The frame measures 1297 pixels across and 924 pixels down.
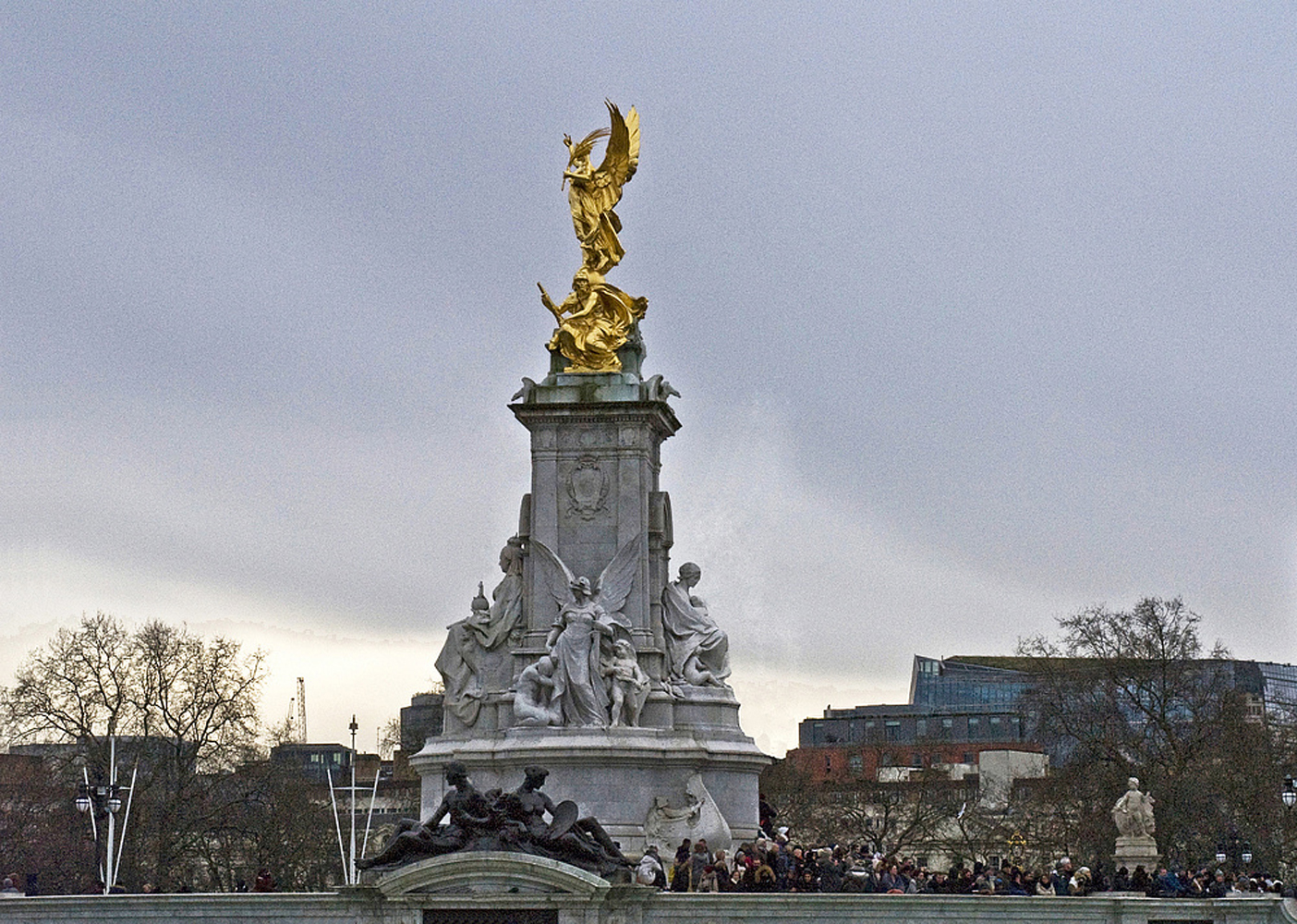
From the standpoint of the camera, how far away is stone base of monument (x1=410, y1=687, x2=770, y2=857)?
38.2 meters

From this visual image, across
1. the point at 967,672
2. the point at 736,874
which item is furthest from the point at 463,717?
the point at 967,672

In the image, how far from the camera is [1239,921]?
29.5m

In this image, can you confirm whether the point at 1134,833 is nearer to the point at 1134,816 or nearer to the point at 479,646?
the point at 1134,816

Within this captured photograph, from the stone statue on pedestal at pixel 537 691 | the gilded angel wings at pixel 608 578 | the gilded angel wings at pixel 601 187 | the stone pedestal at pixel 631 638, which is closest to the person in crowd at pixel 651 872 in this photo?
the stone pedestal at pixel 631 638

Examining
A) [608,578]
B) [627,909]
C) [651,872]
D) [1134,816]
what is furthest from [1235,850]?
[627,909]

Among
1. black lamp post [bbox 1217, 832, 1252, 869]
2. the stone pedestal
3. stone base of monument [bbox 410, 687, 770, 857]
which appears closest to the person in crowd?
stone base of monument [bbox 410, 687, 770, 857]

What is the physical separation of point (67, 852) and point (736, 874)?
3584 cm

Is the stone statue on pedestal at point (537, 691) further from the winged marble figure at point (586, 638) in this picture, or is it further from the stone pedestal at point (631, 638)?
the stone pedestal at point (631, 638)

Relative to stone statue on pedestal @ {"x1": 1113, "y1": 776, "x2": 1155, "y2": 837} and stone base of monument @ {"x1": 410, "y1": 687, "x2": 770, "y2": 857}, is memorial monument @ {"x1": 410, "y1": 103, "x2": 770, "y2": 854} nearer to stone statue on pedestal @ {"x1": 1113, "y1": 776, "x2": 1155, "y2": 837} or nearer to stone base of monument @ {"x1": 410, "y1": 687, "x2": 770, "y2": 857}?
stone base of monument @ {"x1": 410, "y1": 687, "x2": 770, "y2": 857}

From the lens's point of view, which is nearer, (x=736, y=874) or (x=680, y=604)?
(x=736, y=874)

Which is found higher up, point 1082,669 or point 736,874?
point 1082,669

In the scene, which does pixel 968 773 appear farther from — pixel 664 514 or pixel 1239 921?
pixel 1239 921

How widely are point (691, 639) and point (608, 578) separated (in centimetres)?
183

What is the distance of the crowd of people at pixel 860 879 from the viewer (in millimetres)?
31641
